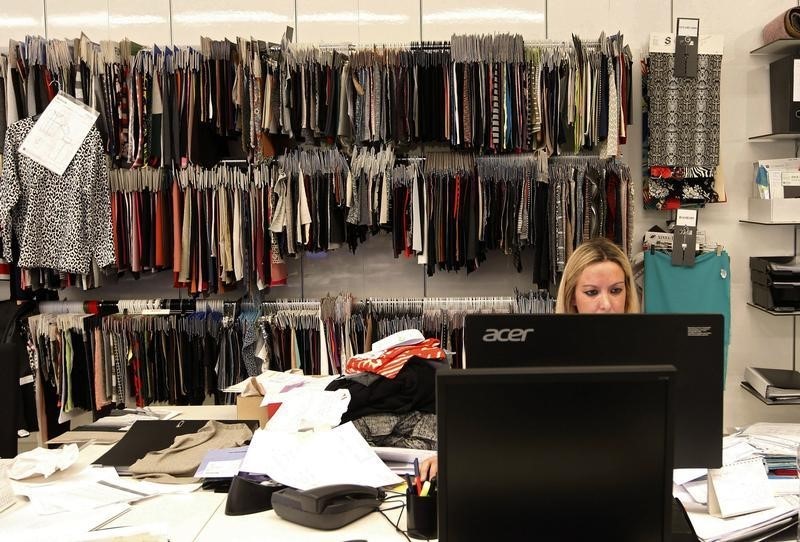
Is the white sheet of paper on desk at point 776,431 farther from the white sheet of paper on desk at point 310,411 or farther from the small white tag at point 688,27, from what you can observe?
the small white tag at point 688,27

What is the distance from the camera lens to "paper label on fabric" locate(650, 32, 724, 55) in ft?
13.3

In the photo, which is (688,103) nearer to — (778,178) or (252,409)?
(778,178)

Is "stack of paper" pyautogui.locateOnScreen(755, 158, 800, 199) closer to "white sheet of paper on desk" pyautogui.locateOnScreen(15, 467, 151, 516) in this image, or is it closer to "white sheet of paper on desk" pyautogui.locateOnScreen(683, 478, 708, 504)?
"white sheet of paper on desk" pyautogui.locateOnScreen(683, 478, 708, 504)

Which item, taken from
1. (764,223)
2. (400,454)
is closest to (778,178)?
(764,223)

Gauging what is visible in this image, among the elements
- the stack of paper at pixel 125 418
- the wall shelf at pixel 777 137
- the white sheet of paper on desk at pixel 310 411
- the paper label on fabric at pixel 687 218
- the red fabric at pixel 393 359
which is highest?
the wall shelf at pixel 777 137

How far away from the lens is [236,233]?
397 centimetres

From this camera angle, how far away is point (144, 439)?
236cm

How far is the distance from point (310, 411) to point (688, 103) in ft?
10.0

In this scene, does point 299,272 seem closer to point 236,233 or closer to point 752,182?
point 236,233

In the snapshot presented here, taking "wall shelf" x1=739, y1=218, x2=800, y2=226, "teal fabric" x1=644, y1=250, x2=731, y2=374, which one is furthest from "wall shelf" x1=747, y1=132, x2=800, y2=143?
"teal fabric" x1=644, y1=250, x2=731, y2=374

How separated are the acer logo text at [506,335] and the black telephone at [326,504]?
567 mm

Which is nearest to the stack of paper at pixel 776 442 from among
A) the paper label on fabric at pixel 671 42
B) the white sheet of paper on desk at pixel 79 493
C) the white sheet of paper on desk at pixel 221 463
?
the white sheet of paper on desk at pixel 221 463

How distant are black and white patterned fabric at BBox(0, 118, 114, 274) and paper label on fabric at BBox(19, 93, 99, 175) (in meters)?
0.03

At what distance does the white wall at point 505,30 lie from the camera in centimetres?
433
